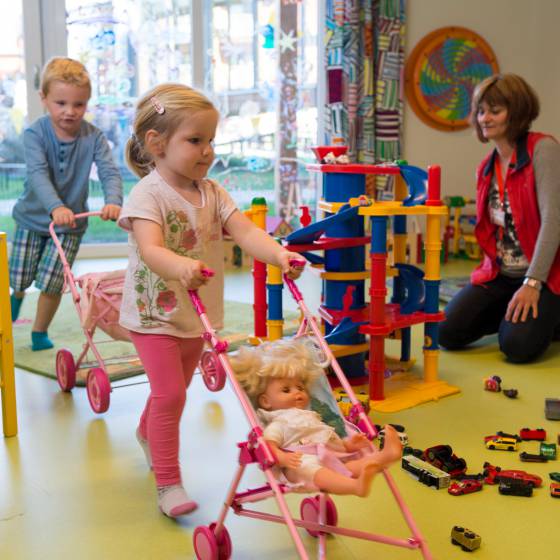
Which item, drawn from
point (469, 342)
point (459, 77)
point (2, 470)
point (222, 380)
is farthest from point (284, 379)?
point (459, 77)

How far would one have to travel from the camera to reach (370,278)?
8.59 feet

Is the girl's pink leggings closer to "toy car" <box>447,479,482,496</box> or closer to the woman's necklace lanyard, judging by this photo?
"toy car" <box>447,479,482,496</box>

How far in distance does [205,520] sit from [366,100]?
12.9 feet

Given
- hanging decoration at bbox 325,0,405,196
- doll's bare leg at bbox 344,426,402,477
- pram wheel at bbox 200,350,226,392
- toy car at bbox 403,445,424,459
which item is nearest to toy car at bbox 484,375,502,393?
toy car at bbox 403,445,424,459

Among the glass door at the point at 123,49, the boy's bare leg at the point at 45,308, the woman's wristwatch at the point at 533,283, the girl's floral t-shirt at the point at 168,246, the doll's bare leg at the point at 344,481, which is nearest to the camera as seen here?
the doll's bare leg at the point at 344,481

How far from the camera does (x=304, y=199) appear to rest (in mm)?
5637

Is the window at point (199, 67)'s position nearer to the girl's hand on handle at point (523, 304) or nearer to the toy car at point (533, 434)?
the girl's hand on handle at point (523, 304)

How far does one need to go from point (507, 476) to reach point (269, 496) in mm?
752

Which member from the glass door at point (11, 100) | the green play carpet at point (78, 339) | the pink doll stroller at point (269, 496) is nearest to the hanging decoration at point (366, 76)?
the green play carpet at point (78, 339)

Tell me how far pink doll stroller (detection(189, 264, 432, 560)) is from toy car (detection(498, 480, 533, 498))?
0.44 m

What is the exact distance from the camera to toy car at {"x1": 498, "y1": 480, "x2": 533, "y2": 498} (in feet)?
6.44

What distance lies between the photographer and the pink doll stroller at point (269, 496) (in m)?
1.46

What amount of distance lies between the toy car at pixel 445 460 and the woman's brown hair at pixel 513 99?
1.44m

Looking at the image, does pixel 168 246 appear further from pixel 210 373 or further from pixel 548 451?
pixel 548 451
